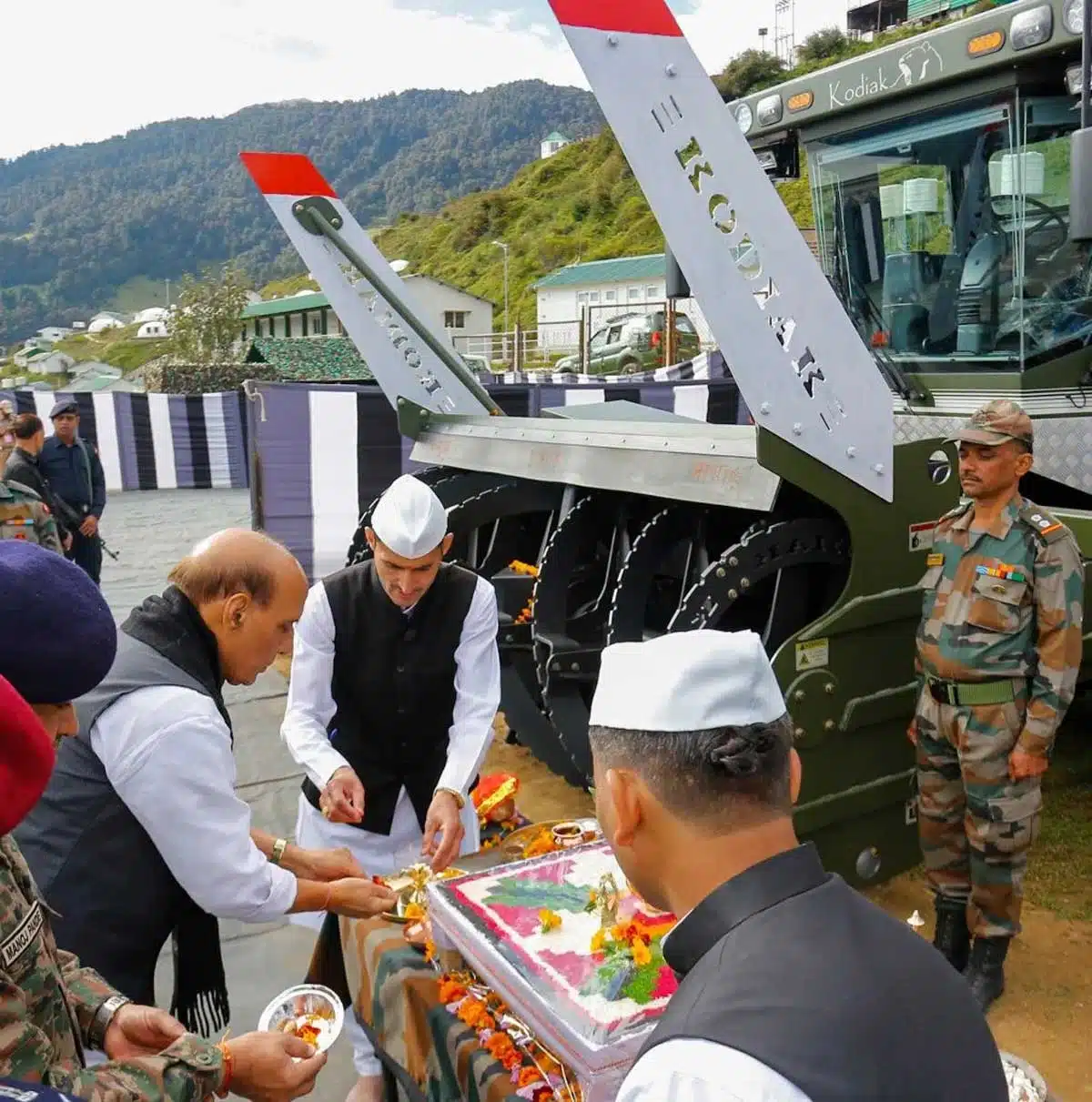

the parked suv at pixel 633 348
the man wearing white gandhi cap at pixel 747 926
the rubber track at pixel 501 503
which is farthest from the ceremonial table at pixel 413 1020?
the parked suv at pixel 633 348

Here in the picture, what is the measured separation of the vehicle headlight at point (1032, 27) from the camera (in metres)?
3.45

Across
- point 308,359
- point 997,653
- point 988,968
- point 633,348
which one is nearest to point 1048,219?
point 997,653

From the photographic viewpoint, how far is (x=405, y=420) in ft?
16.7

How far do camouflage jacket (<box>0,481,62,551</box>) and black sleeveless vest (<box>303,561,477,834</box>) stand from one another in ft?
9.20

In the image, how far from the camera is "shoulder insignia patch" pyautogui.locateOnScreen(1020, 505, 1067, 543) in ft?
10.00

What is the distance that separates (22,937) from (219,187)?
17658 centimetres

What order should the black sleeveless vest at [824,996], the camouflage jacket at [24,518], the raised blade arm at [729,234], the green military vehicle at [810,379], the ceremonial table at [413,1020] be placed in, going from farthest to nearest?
the camouflage jacket at [24,518]
the green military vehicle at [810,379]
the raised blade arm at [729,234]
the ceremonial table at [413,1020]
the black sleeveless vest at [824,996]

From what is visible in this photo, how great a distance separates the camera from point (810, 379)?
3.07 m

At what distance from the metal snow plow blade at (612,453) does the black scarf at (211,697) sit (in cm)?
172

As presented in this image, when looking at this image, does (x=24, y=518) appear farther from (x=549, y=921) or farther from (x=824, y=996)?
(x=824, y=996)

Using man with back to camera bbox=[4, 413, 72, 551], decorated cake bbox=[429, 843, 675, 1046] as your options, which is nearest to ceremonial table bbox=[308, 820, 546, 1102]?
decorated cake bbox=[429, 843, 675, 1046]

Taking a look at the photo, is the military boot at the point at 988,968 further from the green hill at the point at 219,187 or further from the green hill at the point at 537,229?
the green hill at the point at 219,187

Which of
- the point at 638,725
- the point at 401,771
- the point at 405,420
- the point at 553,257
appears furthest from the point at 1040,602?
the point at 553,257

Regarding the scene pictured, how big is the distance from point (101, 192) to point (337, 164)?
38.1 m
